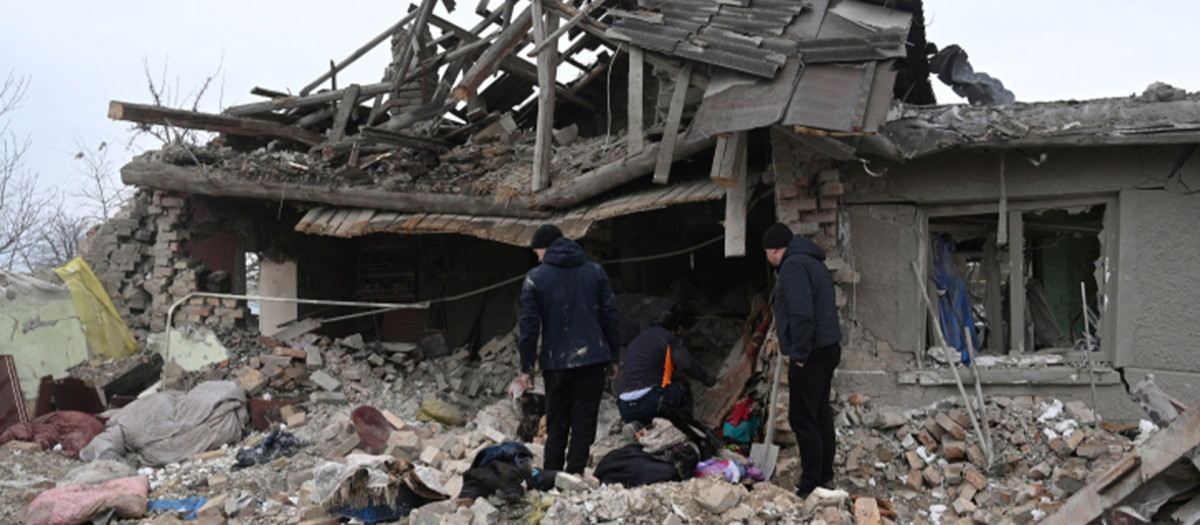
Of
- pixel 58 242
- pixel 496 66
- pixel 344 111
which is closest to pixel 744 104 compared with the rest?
pixel 496 66

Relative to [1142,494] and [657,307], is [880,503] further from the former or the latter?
[657,307]

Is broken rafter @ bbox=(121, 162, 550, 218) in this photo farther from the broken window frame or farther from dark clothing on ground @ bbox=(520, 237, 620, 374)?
the broken window frame

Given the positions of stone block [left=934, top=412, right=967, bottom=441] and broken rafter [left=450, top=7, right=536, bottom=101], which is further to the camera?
broken rafter [left=450, top=7, right=536, bottom=101]

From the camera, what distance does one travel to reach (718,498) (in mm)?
4117

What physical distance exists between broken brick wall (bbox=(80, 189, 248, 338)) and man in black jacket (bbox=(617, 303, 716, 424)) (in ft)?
18.0

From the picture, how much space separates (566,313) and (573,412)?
2.07 ft

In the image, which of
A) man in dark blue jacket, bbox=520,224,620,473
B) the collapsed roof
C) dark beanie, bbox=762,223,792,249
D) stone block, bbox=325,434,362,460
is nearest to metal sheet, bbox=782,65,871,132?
the collapsed roof

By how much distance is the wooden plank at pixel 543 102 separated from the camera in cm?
709

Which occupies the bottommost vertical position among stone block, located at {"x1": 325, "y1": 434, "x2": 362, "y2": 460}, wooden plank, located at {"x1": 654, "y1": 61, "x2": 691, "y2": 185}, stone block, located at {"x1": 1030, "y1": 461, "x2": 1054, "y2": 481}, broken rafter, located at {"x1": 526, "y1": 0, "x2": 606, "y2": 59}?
stone block, located at {"x1": 325, "y1": 434, "x2": 362, "y2": 460}

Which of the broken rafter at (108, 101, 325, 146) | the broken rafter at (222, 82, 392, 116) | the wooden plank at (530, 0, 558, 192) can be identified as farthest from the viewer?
the broken rafter at (222, 82, 392, 116)

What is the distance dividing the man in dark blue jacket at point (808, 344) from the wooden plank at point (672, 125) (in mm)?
1587

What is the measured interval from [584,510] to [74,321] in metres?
7.47

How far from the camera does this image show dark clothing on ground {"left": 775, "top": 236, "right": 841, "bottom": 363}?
15.0 ft

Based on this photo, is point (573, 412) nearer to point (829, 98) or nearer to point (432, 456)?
point (432, 456)
